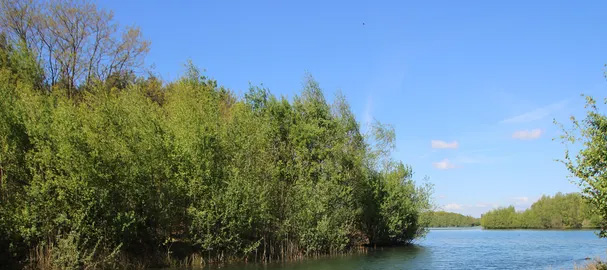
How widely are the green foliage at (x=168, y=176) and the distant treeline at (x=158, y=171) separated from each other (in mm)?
88

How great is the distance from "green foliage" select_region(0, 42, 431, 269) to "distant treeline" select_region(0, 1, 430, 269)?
0.29 ft

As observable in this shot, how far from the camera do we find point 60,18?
42.2m

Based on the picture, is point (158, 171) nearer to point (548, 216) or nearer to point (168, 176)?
point (168, 176)

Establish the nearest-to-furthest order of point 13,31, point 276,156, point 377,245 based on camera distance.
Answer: point 276,156
point 13,31
point 377,245

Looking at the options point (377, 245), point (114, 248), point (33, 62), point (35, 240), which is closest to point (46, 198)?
point (35, 240)

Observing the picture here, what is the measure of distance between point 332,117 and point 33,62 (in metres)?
24.7

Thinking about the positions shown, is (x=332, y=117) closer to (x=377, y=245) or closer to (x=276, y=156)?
(x=276, y=156)

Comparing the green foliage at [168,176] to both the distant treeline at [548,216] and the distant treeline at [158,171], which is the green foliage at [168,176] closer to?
the distant treeline at [158,171]

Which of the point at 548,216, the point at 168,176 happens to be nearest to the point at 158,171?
the point at 168,176

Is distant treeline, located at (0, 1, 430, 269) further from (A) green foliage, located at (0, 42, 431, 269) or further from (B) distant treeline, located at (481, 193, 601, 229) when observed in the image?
(B) distant treeline, located at (481, 193, 601, 229)

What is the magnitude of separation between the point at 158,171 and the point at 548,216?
136425 mm

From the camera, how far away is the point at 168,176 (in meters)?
27.9

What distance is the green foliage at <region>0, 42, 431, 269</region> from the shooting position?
77.9 feet

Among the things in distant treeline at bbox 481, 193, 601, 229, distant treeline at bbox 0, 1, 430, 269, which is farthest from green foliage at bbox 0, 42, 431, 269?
distant treeline at bbox 481, 193, 601, 229
